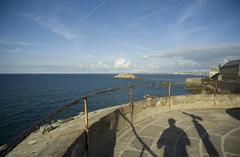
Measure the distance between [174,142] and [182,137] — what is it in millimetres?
463

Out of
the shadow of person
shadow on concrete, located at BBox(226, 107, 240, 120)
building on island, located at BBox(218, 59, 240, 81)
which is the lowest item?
the shadow of person

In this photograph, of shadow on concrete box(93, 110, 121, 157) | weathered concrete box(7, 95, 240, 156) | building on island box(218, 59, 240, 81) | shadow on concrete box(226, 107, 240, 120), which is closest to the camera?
weathered concrete box(7, 95, 240, 156)

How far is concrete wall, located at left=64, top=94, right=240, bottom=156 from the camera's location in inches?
138

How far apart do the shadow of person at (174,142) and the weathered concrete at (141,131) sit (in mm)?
121

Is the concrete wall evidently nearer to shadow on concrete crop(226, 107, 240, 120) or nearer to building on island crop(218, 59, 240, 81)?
shadow on concrete crop(226, 107, 240, 120)

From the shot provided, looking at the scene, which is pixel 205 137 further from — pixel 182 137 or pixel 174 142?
pixel 174 142

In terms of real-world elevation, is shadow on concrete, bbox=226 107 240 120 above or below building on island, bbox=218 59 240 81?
below

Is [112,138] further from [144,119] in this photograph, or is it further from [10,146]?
[10,146]

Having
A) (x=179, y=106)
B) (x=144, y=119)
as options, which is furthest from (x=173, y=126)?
(x=179, y=106)

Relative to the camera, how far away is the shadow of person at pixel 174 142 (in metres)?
3.62

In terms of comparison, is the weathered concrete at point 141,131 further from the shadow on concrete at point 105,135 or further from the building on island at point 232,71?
the building on island at point 232,71

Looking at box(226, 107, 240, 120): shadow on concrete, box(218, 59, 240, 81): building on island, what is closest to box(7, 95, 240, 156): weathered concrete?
box(226, 107, 240, 120): shadow on concrete

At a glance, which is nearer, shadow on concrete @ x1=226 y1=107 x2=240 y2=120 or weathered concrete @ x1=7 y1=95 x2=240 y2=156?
weathered concrete @ x1=7 y1=95 x2=240 y2=156

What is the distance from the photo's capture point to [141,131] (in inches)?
193
